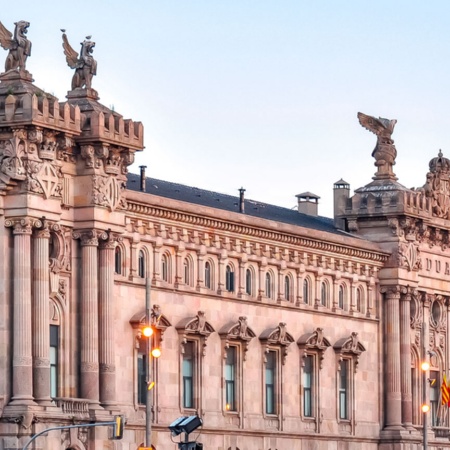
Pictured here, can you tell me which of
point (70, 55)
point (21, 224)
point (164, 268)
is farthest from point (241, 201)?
point (21, 224)

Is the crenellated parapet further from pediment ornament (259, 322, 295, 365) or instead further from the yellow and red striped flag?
the yellow and red striped flag

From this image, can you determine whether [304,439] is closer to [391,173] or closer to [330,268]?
[330,268]

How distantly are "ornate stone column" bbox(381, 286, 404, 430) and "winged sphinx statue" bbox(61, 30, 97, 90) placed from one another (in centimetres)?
2830

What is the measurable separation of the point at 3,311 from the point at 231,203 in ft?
92.5

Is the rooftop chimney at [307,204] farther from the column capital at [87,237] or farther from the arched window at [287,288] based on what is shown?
the column capital at [87,237]

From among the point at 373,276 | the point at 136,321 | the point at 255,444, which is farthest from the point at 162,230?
the point at 373,276

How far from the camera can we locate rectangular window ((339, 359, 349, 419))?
121688 millimetres

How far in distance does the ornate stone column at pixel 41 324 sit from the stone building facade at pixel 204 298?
71 millimetres

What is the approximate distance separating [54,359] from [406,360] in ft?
101

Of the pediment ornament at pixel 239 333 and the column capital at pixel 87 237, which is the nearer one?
the column capital at pixel 87 237

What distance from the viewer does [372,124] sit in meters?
127

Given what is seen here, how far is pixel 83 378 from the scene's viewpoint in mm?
98875

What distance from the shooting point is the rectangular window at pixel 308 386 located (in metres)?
119

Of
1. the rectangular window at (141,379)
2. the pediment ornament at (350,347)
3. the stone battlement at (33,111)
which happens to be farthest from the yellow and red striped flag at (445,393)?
the stone battlement at (33,111)
